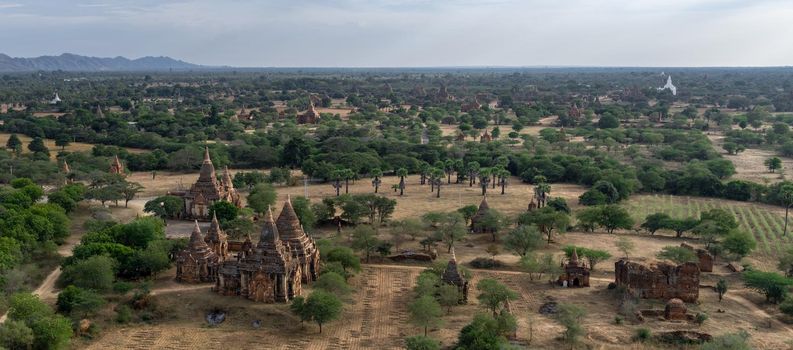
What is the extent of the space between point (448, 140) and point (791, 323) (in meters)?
73.6

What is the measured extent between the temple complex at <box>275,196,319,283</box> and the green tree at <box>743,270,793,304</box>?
24742 millimetres

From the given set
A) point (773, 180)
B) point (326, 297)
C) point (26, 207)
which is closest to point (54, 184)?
point (26, 207)

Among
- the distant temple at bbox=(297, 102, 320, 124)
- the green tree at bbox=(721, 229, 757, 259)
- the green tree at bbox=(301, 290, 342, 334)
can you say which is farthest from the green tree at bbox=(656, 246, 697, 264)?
the distant temple at bbox=(297, 102, 320, 124)

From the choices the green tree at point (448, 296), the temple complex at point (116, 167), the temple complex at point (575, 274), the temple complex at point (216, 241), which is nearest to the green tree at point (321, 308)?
the green tree at point (448, 296)

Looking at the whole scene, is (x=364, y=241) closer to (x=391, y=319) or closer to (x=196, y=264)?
(x=391, y=319)

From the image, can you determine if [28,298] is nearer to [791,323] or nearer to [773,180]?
[791,323]

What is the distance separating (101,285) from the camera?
36125 mm

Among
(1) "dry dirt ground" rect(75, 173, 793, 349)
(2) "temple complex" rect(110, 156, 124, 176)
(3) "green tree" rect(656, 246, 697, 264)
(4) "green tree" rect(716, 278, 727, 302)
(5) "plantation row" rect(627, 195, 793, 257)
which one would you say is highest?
(2) "temple complex" rect(110, 156, 124, 176)

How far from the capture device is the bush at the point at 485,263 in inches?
1738

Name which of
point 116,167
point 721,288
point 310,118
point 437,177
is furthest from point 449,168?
point 310,118

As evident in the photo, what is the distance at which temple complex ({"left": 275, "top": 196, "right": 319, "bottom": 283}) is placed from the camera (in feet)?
129

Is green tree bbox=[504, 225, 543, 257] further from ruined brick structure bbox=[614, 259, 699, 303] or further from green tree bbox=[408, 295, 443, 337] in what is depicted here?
green tree bbox=[408, 295, 443, 337]

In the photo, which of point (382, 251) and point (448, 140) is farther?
point (448, 140)

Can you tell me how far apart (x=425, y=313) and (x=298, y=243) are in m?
10.6
